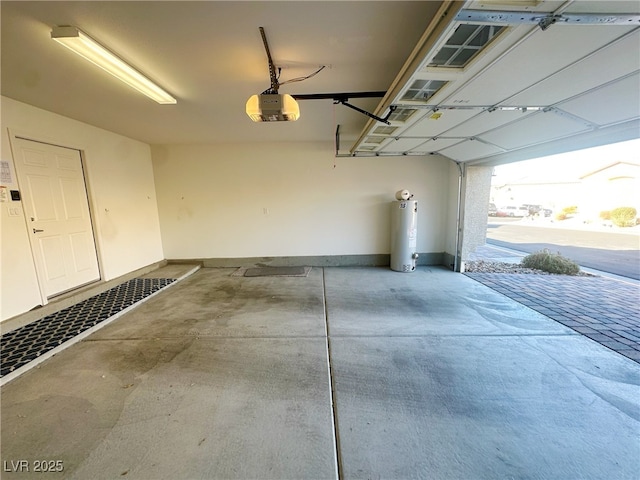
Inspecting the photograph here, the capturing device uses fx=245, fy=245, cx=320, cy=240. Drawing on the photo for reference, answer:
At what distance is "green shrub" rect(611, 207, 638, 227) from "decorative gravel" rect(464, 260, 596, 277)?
8.74 metres

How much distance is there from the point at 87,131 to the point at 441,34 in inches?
205

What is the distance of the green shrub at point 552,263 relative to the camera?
4.76m

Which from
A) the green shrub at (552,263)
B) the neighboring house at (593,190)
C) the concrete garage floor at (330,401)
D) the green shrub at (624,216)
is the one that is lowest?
the concrete garage floor at (330,401)

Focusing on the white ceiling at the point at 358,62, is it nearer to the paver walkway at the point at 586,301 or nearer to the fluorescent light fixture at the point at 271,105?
the fluorescent light fixture at the point at 271,105

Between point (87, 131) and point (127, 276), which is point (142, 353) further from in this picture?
point (87, 131)

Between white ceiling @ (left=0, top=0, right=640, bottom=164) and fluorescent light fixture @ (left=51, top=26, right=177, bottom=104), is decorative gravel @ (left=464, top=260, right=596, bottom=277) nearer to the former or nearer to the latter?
white ceiling @ (left=0, top=0, right=640, bottom=164)

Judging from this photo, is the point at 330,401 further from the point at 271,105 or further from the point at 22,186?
the point at 22,186

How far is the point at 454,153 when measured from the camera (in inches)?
178

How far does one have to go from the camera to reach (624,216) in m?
9.87

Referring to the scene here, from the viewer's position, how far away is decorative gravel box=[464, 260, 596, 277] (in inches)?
194

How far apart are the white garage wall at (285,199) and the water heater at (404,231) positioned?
0.39 meters

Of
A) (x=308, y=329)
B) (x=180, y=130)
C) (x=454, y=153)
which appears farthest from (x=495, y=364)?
(x=180, y=130)

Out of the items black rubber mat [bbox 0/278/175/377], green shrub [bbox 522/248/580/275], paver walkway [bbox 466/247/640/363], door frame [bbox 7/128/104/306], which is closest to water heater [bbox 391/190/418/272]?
paver walkway [bbox 466/247/640/363]

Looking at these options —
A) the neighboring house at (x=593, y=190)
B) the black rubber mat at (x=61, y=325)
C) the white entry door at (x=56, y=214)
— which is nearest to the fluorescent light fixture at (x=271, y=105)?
the black rubber mat at (x=61, y=325)
